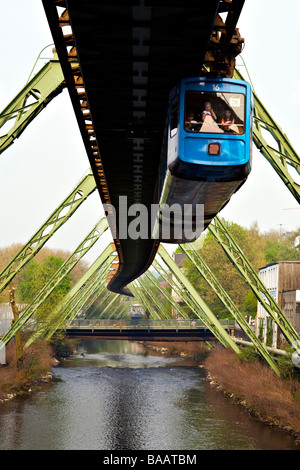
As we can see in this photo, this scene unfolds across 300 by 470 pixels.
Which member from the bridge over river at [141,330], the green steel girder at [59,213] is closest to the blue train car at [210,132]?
the green steel girder at [59,213]

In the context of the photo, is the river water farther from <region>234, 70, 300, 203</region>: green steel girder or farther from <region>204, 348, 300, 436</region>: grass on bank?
<region>234, 70, 300, 203</region>: green steel girder

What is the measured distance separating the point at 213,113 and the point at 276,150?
6.62 meters

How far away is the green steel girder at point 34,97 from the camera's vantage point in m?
16.6

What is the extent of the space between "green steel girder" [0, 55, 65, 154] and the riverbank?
862 inches

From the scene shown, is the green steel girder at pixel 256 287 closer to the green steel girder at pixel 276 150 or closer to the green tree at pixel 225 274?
the green steel girder at pixel 276 150

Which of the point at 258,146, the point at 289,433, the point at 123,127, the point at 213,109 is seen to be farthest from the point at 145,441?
the point at 213,109

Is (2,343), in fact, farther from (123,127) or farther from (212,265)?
(212,265)

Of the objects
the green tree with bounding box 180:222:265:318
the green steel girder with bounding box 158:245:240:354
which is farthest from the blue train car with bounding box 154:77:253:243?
the green tree with bounding box 180:222:265:318

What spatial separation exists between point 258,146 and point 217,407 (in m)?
26.2

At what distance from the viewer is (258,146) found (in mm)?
17844

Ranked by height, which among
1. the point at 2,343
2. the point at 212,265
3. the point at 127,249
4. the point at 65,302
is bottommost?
the point at 2,343

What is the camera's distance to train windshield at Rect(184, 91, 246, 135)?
38.8ft

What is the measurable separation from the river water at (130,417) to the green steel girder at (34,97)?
17.4 m

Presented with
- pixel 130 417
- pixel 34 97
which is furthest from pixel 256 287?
pixel 34 97
